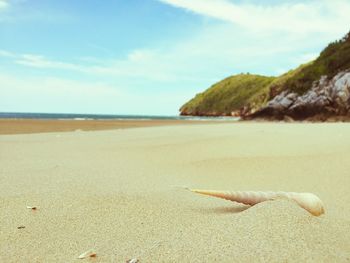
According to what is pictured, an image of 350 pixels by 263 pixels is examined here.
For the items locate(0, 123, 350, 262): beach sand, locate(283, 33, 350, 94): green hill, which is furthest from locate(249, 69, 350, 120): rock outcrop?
locate(0, 123, 350, 262): beach sand

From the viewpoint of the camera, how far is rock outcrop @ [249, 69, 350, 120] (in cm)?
2228

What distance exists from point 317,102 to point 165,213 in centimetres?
2406

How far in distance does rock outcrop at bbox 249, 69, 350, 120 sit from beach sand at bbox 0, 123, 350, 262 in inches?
786

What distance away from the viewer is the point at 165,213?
212 centimetres

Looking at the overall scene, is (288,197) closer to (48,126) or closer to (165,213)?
(165,213)

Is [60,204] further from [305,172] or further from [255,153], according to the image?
[255,153]

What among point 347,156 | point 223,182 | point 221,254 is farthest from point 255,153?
point 221,254

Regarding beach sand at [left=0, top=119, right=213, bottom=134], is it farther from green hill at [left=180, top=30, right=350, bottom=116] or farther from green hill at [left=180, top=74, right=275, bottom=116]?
green hill at [left=180, top=74, right=275, bottom=116]

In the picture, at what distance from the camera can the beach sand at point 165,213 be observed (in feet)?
4.90

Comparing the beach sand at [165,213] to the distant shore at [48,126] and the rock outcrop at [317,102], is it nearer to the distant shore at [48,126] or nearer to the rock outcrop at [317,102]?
the distant shore at [48,126]

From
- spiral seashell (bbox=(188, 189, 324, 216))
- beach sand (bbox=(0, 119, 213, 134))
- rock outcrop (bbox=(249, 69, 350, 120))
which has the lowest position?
spiral seashell (bbox=(188, 189, 324, 216))

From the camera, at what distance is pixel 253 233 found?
1605 mm

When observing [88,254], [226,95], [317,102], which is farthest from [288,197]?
[226,95]

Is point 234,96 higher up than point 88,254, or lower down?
higher up
